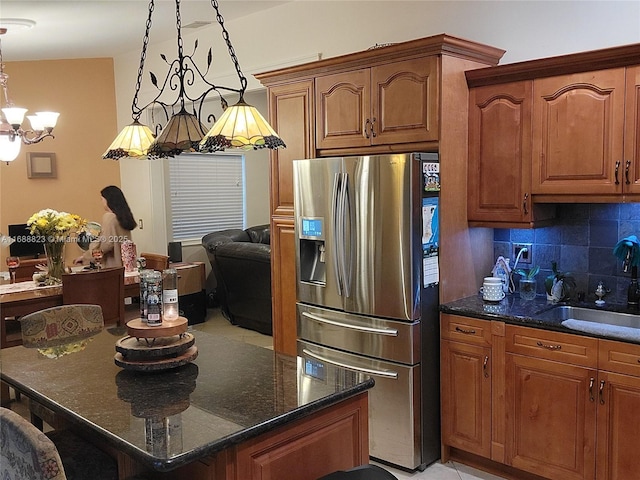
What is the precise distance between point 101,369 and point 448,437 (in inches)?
78.0

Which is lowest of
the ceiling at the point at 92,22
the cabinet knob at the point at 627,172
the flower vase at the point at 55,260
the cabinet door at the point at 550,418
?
the cabinet door at the point at 550,418

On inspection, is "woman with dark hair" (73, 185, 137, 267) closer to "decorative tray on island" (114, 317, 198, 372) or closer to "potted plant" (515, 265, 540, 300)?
"decorative tray on island" (114, 317, 198, 372)

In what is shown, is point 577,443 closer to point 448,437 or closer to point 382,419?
point 448,437

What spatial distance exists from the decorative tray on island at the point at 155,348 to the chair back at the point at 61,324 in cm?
75

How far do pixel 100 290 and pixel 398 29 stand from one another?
9.06 feet

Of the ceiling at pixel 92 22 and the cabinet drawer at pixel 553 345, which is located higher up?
the ceiling at pixel 92 22

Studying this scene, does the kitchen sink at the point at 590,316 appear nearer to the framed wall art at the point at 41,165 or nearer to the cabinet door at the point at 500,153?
the cabinet door at the point at 500,153

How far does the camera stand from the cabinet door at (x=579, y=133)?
115 inches

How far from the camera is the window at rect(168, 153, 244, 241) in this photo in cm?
754

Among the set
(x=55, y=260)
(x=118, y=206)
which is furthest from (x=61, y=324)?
(x=118, y=206)

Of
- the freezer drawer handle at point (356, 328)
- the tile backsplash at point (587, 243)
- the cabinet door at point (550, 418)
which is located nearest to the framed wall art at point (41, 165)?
the freezer drawer handle at point (356, 328)

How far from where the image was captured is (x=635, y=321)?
10.1ft

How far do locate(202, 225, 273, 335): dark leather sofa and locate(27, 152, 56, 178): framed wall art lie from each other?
185 cm

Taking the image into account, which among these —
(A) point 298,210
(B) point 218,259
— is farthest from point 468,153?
(B) point 218,259
